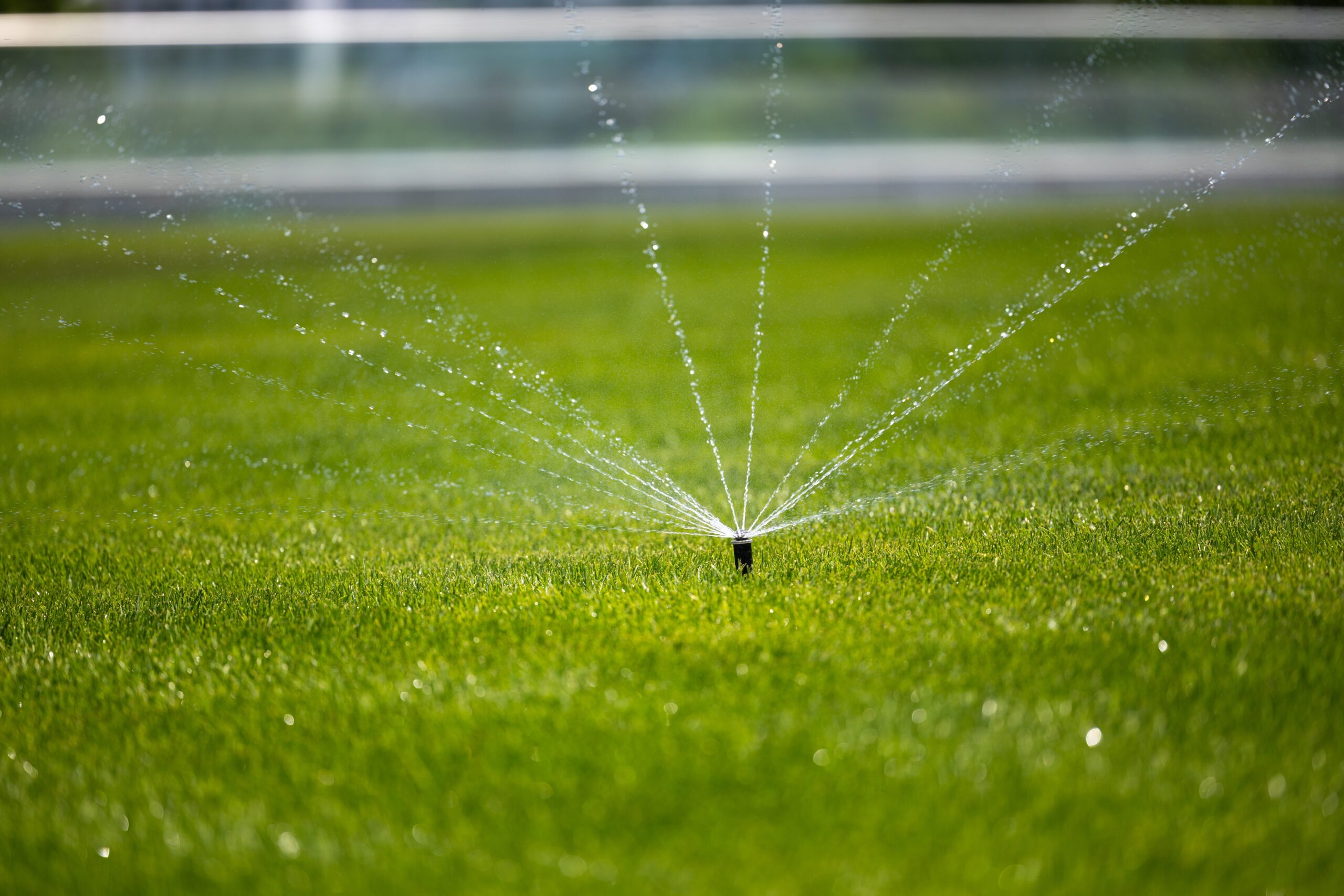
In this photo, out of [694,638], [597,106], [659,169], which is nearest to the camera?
[694,638]

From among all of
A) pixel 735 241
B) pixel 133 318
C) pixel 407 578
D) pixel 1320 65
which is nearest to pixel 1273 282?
pixel 1320 65

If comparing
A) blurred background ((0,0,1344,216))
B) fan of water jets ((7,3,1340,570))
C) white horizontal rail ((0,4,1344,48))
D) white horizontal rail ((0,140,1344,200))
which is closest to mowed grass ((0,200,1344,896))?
fan of water jets ((7,3,1340,570))

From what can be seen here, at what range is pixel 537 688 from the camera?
2.43 meters

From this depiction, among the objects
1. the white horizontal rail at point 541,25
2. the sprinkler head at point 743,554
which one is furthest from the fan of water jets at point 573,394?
the white horizontal rail at point 541,25

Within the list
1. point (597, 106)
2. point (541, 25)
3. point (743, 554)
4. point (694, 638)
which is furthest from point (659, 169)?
point (694, 638)

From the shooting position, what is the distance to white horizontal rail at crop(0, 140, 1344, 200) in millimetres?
13164

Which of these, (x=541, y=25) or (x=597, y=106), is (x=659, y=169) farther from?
(x=541, y=25)

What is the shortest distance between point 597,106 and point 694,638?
12.0 meters

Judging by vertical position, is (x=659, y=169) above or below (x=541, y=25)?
below

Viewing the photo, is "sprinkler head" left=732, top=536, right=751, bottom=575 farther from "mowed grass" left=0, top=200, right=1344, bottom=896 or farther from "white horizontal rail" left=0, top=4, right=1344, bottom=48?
"white horizontal rail" left=0, top=4, right=1344, bottom=48

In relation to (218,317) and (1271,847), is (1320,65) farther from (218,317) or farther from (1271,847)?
(1271,847)

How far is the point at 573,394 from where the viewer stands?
5.66 metres

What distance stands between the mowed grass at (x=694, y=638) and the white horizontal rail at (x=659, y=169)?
7700 mm

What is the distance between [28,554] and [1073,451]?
11.9 ft
